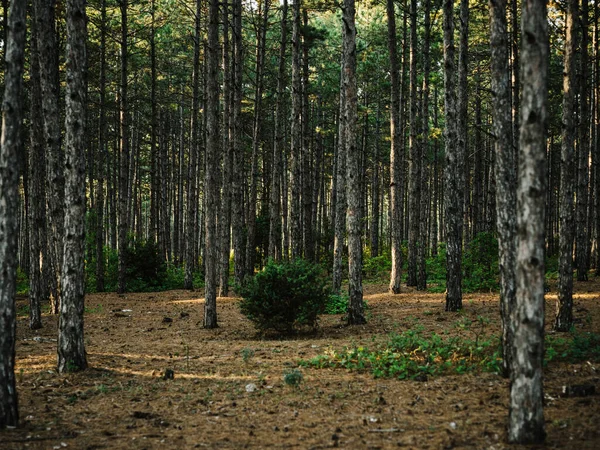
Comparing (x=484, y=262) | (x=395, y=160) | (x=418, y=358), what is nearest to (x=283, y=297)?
(x=418, y=358)

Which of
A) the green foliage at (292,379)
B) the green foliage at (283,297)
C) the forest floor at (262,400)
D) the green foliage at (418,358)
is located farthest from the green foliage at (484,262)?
the green foliage at (292,379)

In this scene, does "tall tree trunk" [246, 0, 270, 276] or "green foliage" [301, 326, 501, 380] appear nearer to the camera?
"green foliage" [301, 326, 501, 380]

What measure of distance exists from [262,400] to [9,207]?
159 inches

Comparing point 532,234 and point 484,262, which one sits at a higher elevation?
point 532,234

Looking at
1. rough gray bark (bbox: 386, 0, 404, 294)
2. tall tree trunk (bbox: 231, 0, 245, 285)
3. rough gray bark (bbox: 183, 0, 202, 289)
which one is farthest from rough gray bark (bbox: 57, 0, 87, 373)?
rough gray bark (bbox: 183, 0, 202, 289)

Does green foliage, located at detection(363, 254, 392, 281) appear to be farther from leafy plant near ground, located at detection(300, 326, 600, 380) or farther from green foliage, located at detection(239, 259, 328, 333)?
leafy plant near ground, located at detection(300, 326, 600, 380)

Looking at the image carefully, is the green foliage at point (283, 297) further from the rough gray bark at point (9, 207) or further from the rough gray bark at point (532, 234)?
the rough gray bark at point (532, 234)

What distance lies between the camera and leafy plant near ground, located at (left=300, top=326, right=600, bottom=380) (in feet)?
24.3

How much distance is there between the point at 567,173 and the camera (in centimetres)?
888

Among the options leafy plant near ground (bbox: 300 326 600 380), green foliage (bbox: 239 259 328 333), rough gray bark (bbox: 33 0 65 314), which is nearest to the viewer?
leafy plant near ground (bbox: 300 326 600 380)

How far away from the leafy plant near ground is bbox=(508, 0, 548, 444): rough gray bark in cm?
268

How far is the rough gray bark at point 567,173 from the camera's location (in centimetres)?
875

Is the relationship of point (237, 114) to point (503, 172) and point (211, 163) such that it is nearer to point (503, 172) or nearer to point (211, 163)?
point (211, 163)

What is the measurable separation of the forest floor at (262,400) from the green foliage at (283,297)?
0.53 metres
